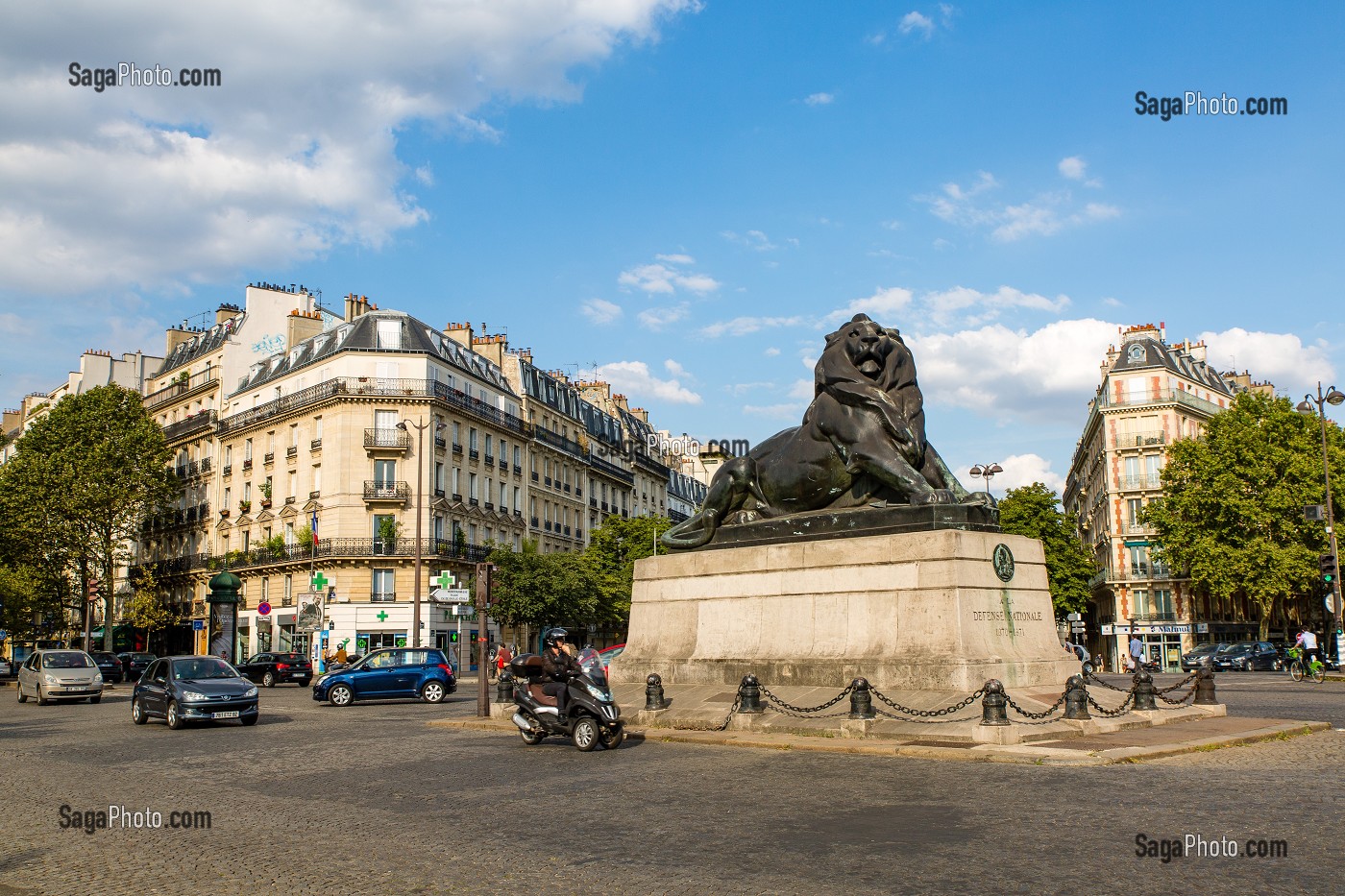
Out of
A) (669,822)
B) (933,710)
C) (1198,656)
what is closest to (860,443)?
(933,710)

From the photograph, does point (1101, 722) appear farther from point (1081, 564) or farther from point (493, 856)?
point (1081, 564)

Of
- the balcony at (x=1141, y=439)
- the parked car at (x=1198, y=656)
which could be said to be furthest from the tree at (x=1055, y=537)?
the parked car at (x=1198, y=656)

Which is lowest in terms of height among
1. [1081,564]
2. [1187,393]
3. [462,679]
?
[462,679]

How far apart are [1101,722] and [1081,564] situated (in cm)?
5591

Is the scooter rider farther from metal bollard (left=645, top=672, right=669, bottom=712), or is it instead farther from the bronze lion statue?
the bronze lion statue

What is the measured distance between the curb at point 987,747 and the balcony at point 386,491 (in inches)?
1736

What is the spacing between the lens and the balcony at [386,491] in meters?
58.1

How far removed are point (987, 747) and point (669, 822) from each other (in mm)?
5092

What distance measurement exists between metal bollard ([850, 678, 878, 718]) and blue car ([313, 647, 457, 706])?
19.0 metres

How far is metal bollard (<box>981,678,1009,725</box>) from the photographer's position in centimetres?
1301

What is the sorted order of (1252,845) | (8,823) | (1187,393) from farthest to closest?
(1187,393)
(8,823)
(1252,845)

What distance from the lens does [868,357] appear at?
56.6 feet

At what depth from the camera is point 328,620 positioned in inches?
2142

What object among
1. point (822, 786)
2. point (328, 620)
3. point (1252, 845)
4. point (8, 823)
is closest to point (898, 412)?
point (822, 786)
